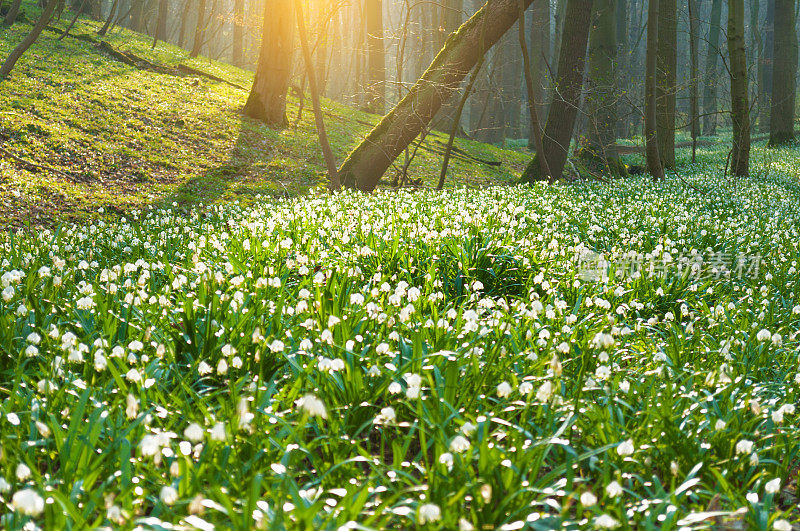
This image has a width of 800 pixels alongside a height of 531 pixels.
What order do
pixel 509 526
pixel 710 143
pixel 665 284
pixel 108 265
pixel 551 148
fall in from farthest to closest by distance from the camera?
1. pixel 710 143
2. pixel 551 148
3. pixel 108 265
4. pixel 665 284
5. pixel 509 526

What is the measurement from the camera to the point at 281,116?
55.4 ft

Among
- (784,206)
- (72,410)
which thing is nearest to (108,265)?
(72,410)

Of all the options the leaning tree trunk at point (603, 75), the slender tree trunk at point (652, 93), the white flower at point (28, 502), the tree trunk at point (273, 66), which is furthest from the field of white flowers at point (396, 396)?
the leaning tree trunk at point (603, 75)

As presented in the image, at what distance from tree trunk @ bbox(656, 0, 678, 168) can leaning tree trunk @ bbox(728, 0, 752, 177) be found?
4.81 feet

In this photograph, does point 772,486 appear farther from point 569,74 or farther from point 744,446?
point 569,74

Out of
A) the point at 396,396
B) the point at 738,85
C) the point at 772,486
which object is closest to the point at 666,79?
the point at 738,85

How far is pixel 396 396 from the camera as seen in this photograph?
9.09ft

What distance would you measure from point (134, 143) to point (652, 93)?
409 inches

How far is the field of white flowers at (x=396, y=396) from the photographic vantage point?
1920 millimetres

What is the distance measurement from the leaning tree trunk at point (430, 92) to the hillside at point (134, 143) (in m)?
1.48

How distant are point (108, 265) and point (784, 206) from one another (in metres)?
9.84

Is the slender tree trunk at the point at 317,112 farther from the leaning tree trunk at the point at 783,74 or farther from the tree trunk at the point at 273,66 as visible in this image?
the leaning tree trunk at the point at 783,74

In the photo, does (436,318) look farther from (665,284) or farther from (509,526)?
(665,284)

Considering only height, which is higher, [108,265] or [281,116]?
[281,116]
